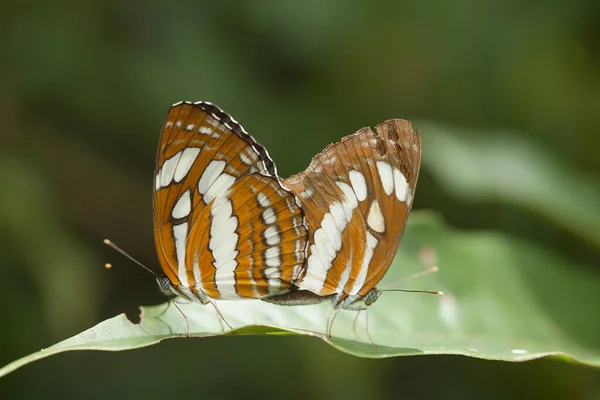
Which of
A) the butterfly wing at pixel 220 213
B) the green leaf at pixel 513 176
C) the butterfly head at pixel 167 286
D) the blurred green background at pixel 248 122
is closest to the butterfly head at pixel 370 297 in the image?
the butterfly wing at pixel 220 213

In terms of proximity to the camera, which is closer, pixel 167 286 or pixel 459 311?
pixel 167 286

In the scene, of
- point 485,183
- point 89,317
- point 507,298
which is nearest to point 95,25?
point 89,317

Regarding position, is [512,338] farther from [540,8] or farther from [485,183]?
[540,8]

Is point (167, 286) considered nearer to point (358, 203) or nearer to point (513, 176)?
point (358, 203)

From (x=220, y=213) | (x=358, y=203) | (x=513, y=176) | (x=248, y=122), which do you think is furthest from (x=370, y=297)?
(x=248, y=122)

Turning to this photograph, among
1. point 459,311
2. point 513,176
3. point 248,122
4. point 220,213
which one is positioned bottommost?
point 459,311

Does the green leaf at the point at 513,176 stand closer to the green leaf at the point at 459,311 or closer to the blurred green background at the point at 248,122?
the blurred green background at the point at 248,122
